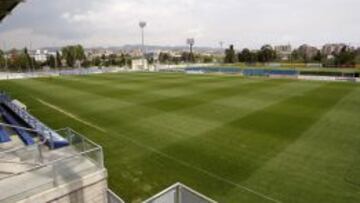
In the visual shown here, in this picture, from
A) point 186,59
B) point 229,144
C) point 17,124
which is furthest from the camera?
point 186,59

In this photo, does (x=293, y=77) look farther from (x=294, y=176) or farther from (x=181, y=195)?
(x=181, y=195)

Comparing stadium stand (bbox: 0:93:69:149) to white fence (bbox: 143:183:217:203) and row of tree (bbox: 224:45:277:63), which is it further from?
row of tree (bbox: 224:45:277:63)

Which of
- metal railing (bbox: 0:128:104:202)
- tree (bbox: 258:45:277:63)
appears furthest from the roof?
tree (bbox: 258:45:277:63)

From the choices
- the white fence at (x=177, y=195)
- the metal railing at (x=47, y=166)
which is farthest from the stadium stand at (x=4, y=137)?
the white fence at (x=177, y=195)

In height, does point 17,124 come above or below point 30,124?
below

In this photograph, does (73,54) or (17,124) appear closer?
(17,124)

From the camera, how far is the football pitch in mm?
8805

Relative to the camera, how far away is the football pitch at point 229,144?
8805mm

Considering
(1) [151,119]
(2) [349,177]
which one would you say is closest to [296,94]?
(1) [151,119]

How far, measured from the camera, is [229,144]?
41.1ft

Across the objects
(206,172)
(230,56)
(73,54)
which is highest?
(73,54)

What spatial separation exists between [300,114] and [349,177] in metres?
9.06

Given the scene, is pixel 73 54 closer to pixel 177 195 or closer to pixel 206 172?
pixel 206 172

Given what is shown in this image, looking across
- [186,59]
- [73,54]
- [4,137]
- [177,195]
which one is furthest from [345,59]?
[73,54]
